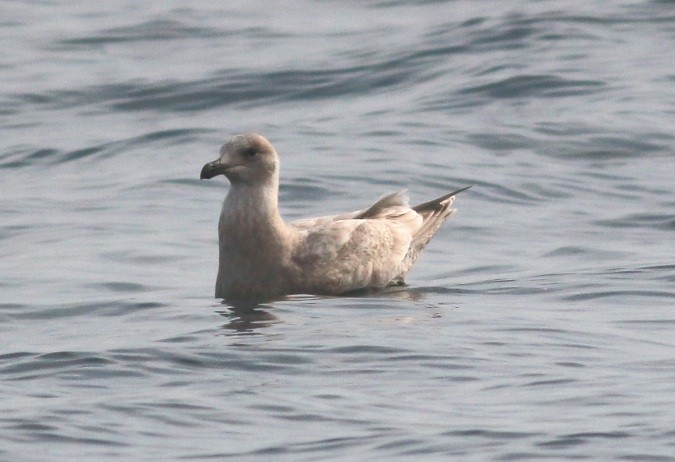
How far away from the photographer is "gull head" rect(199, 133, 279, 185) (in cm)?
1307

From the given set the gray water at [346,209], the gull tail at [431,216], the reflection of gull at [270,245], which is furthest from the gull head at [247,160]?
the gull tail at [431,216]

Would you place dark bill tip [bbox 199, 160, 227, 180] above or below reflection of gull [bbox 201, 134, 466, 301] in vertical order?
above

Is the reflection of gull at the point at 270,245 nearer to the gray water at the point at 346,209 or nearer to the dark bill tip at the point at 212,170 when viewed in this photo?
the dark bill tip at the point at 212,170

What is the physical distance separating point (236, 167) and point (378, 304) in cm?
152

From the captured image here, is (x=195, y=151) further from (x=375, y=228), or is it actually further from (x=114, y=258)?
(x=375, y=228)

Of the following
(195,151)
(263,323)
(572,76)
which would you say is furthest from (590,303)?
(572,76)

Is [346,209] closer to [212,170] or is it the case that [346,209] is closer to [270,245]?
[270,245]

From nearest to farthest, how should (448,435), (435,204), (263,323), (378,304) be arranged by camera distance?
(448,435) → (263,323) → (378,304) → (435,204)

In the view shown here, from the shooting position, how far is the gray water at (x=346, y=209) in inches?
368

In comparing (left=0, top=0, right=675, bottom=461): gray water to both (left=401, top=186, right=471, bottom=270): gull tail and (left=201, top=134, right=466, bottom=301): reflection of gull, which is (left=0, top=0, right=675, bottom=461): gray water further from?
(left=401, top=186, right=471, bottom=270): gull tail

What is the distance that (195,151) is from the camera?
21.2 m

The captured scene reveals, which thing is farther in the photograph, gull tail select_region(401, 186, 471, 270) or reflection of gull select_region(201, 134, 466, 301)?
gull tail select_region(401, 186, 471, 270)

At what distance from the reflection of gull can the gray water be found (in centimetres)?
24

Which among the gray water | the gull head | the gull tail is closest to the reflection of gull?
the gull head
